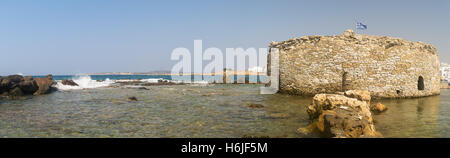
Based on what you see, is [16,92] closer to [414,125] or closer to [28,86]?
[28,86]

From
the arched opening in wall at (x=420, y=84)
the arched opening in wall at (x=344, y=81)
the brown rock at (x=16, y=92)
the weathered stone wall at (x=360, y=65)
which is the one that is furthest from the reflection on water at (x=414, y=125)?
the brown rock at (x=16, y=92)

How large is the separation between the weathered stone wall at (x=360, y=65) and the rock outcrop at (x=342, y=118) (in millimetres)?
7726

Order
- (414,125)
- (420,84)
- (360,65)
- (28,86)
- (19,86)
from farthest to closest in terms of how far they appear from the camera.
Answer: (28,86) → (19,86) → (420,84) → (360,65) → (414,125)

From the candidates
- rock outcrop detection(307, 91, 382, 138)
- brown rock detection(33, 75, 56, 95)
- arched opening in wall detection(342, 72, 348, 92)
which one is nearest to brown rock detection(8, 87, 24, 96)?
brown rock detection(33, 75, 56, 95)

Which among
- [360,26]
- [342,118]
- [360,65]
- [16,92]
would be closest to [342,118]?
[342,118]

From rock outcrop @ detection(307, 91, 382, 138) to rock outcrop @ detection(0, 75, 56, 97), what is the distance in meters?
19.7

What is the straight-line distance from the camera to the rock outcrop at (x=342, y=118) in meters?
5.62

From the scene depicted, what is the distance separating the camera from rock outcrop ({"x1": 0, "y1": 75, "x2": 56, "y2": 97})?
16469mm

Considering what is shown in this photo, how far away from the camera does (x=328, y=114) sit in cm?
638

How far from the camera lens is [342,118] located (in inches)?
231

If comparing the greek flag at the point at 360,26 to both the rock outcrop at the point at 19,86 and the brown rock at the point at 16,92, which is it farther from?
the brown rock at the point at 16,92

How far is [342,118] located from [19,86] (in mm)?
20995

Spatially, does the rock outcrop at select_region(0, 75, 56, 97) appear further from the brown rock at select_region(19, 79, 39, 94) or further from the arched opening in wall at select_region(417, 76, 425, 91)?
the arched opening in wall at select_region(417, 76, 425, 91)
